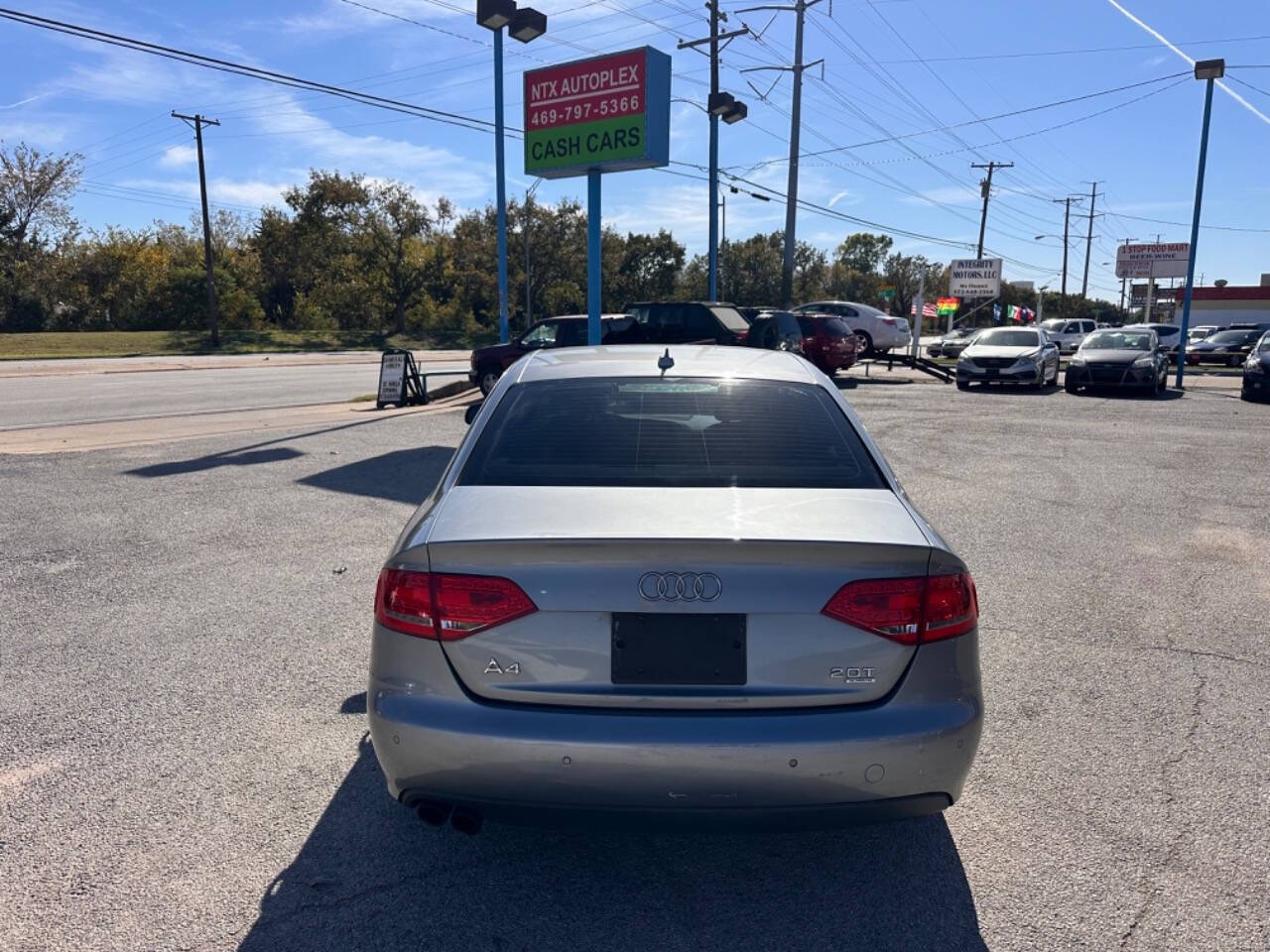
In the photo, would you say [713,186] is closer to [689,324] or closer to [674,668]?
[689,324]

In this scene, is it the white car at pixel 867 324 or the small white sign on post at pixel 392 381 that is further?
the white car at pixel 867 324

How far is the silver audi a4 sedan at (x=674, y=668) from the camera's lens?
239cm

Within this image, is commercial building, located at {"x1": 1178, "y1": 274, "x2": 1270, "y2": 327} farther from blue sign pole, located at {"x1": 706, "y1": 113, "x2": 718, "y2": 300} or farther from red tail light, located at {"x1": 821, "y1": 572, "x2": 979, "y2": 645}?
red tail light, located at {"x1": 821, "y1": 572, "x2": 979, "y2": 645}

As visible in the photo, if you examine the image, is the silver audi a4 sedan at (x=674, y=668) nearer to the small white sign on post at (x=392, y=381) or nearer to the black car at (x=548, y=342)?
the small white sign on post at (x=392, y=381)

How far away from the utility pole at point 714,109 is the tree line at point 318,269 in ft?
78.4

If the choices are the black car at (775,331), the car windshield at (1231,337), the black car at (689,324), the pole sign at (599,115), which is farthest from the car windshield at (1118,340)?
the car windshield at (1231,337)

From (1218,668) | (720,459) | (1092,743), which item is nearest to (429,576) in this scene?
(720,459)

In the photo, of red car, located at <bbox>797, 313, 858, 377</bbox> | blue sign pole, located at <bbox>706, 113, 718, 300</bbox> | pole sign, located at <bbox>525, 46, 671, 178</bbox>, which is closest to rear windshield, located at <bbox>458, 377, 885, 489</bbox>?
pole sign, located at <bbox>525, 46, 671, 178</bbox>

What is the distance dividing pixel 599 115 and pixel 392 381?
6111mm

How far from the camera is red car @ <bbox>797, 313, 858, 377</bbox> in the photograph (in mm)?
23375

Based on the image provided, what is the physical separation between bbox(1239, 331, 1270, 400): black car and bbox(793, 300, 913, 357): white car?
36.1 feet

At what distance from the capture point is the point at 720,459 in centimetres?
311

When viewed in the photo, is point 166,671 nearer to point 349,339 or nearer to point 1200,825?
point 1200,825

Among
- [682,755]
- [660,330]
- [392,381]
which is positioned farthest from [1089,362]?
[682,755]
